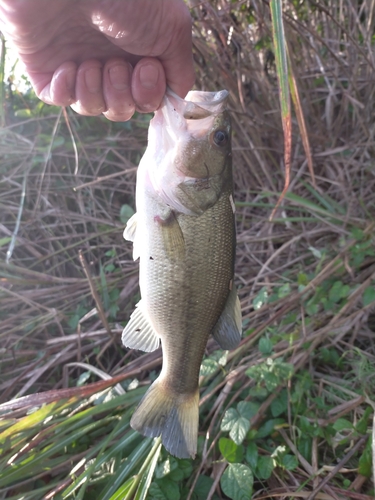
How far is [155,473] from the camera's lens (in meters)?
1.95

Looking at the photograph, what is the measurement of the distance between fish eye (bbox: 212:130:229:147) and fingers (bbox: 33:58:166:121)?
0.29 meters

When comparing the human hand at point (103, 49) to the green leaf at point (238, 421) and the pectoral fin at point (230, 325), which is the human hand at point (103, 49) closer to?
the pectoral fin at point (230, 325)

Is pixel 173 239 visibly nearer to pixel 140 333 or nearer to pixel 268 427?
pixel 140 333

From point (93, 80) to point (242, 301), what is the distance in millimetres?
1804

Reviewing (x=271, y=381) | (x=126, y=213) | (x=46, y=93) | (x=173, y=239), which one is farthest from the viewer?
(x=126, y=213)

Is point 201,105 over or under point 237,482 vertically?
over

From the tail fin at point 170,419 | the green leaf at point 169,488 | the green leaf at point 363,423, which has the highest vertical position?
the tail fin at point 170,419

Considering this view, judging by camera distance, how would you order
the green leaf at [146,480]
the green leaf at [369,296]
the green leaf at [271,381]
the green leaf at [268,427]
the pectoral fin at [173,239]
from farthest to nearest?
the green leaf at [369,296] → the green leaf at [268,427] → the green leaf at [271,381] → the green leaf at [146,480] → the pectoral fin at [173,239]

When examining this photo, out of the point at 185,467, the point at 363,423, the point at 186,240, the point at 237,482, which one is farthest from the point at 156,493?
the point at 186,240

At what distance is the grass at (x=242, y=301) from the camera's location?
6.42ft

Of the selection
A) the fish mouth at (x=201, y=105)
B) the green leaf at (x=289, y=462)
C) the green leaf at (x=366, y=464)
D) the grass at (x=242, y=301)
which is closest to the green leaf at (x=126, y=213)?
the grass at (x=242, y=301)

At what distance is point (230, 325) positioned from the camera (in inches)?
63.7

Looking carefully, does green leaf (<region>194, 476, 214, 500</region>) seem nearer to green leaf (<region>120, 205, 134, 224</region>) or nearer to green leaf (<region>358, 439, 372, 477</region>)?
green leaf (<region>358, 439, 372, 477</region>)

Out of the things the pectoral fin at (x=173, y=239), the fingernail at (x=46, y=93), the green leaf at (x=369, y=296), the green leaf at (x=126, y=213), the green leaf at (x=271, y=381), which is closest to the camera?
the pectoral fin at (x=173, y=239)
